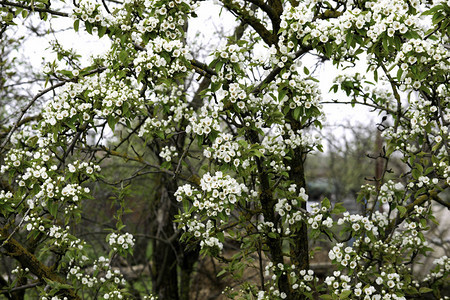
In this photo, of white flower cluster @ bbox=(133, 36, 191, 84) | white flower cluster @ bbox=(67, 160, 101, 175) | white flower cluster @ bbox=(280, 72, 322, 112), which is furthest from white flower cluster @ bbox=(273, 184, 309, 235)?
white flower cluster @ bbox=(67, 160, 101, 175)

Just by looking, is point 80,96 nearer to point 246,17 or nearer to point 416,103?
Result: point 246,17

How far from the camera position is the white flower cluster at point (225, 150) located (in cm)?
262

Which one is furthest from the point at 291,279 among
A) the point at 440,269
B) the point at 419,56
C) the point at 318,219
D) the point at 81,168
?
the point at 419,56

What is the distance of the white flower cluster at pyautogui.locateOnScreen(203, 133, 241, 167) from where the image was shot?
262 centimetres

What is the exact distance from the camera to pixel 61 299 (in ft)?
11.3

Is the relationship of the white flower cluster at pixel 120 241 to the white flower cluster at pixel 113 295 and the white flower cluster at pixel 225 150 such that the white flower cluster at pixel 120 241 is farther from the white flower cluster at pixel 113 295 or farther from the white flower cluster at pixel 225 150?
the white flower cluster at pixel 225 150

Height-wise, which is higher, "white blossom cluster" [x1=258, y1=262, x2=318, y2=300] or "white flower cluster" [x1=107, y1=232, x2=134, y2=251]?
"white flower cluster" [x1=107, y1=232, x2=134, y2=251]

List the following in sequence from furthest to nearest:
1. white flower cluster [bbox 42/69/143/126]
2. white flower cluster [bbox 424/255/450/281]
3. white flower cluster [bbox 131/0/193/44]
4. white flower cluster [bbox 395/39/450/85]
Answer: white flower cluster [bbox 424/255/450/281], white flower cluster [bbox 131/0/193/44], white flower cluster [bbox 42/69/143/126], white flower cluster [bbox 395/39/450/85]

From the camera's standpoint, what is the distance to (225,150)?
2643 millimetres

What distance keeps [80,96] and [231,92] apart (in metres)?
0.92

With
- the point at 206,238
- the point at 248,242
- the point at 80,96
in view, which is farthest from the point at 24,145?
the point at 248,242

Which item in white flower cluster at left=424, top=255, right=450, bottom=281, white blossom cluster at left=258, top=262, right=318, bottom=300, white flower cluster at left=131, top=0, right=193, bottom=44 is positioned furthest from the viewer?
white flower cluster at left=424, top=255, right=450, bottom=281

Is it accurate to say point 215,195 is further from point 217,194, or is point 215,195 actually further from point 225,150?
point 225,150

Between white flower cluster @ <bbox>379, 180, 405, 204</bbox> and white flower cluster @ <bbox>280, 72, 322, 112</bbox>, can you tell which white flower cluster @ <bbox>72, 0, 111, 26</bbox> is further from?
white flower cluster @ <bbox>379, 180, 405, 204</bbox>
